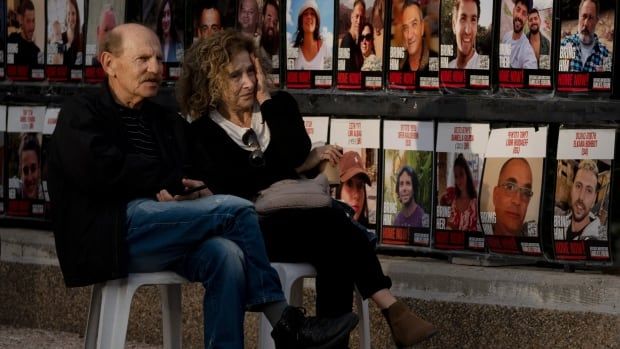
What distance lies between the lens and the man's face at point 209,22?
7.61m

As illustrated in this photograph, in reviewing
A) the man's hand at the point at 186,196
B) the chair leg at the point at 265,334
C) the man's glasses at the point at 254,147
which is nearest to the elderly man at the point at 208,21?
the man's glasses at the point at 254,147

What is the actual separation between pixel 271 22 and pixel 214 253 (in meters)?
1.86

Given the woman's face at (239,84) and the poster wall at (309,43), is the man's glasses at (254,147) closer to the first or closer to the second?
the woman's face at (239,84)

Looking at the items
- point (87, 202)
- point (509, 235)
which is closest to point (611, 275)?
point (509, 235)

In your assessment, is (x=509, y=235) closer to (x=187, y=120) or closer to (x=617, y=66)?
(x=617, y=66)

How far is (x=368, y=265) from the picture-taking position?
619 centimetres

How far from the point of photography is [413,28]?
7051 mm

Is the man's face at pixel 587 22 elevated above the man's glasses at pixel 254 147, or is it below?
above

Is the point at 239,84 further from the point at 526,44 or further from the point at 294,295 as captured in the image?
the point at 526,44

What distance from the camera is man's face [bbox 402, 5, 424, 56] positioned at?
277 inches

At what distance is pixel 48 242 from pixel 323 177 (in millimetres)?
2065

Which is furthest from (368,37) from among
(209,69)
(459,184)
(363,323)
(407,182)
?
(363,323)

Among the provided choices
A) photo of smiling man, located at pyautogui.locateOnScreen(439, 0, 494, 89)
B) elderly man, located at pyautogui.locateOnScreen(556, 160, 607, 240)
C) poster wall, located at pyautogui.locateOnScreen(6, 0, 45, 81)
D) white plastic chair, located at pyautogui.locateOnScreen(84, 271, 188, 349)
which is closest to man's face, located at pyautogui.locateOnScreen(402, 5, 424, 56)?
photo of smiling man, located at pyautogui.locateOnScreen(439, 0, 494, 89)

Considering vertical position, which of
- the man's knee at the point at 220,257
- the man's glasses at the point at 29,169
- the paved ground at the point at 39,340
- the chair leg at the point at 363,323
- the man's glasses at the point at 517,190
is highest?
the man's glasses at the point at 517,190
